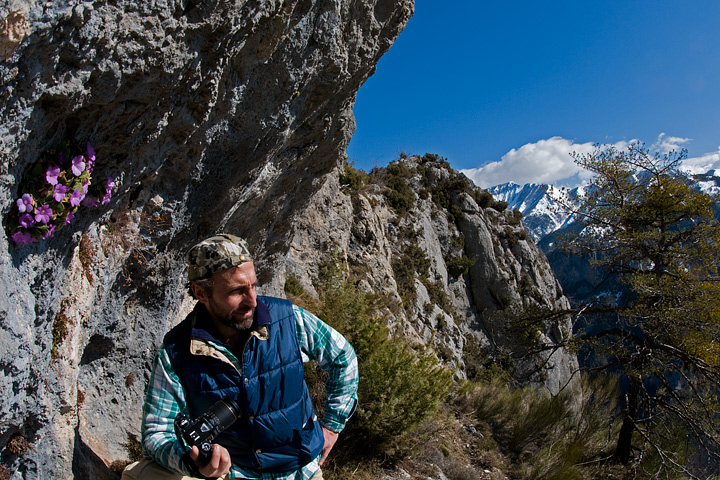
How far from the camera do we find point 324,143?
178 inches

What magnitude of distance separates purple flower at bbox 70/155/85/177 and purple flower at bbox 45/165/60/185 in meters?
0.09

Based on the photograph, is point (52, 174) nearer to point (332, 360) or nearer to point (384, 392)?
point (332, 360)

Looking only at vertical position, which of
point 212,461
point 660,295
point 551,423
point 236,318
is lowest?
point 551,423

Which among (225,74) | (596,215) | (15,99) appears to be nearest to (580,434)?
(596,215)

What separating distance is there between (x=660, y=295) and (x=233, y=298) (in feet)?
21.3

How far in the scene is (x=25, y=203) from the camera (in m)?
1.75

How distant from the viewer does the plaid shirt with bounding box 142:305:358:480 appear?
5.54 ft

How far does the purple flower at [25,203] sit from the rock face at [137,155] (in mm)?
41

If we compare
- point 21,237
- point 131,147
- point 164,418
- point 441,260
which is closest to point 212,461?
point 164,418

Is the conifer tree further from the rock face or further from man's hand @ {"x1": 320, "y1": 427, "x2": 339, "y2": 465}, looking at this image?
man's hand @ {"x1": 320, "y1": 427, "x2": 339, "y2": 465}

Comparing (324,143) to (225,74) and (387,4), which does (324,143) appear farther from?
(225,74)

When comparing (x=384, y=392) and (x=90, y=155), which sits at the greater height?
(x=90, y=155)

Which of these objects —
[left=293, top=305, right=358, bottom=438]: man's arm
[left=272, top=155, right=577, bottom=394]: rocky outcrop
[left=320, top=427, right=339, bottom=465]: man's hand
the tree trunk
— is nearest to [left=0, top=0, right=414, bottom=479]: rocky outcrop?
[left=293, top=305, right=358, bottom=438]: man's arm

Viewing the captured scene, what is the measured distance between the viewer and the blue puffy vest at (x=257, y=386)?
5.88 ft
